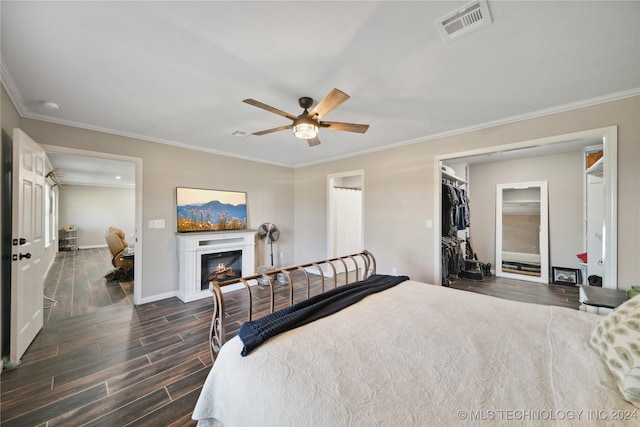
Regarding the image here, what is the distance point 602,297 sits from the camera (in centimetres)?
209

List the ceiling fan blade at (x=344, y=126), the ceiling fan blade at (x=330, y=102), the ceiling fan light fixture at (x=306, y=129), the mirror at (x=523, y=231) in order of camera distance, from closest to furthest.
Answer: the ceiling fan blade at (x=330, y=102), the ceiling fan light fixture at (x=306, y=129), the ceiling fan blade at (x=344, y=126), the mirror at (x=523, y=231)

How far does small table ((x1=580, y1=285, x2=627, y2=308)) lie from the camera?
1.96 meters

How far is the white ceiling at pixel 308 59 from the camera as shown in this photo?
4.53ft

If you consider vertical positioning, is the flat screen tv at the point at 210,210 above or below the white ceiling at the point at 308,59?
below

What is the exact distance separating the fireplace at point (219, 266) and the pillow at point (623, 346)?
416cm

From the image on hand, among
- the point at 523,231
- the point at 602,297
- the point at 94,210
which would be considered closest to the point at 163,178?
the point at 602,297

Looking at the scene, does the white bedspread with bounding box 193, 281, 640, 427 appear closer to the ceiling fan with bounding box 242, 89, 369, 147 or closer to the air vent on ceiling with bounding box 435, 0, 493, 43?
the ceiling fan with bounding box 242, 89, 369, 147

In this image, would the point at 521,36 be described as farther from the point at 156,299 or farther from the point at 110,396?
the point at 156,299

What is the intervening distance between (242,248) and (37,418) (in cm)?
287

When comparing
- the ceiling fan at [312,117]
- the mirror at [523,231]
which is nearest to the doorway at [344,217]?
the ceiling fan at [312,117]

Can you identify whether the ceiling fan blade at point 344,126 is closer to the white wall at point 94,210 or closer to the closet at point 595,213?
the closet at point 595,213

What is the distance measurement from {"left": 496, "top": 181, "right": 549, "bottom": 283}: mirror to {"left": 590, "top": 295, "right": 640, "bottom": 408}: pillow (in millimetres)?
4260

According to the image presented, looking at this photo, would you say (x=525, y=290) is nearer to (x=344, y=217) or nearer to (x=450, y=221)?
(x=450, y=221)

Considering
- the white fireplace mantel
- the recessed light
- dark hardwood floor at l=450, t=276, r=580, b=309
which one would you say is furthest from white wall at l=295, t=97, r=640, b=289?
the recessed light
